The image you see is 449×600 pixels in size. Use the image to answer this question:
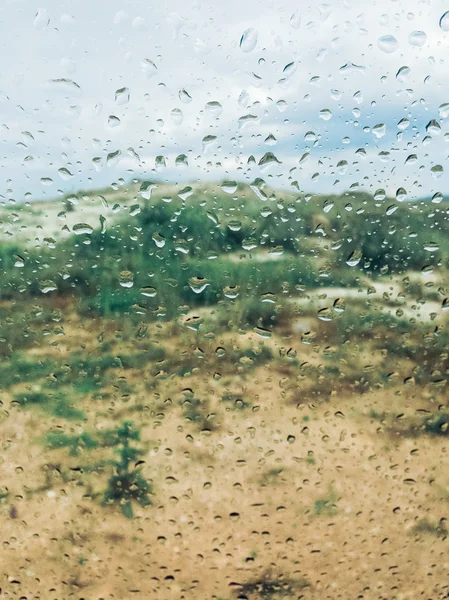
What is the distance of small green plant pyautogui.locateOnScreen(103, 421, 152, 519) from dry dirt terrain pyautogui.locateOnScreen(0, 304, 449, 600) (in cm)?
2

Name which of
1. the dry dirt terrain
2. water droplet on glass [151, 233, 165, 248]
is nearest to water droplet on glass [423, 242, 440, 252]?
the dry dirt terrain

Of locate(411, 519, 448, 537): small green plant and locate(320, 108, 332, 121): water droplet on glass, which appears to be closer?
locate(320, 108, 332, 121): water droplet on glass

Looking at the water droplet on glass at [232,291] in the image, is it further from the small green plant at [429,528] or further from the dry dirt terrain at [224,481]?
the small green plant at [429,528]

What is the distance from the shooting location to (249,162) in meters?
1.14

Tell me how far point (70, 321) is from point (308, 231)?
0.50 m

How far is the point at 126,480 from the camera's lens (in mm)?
1234

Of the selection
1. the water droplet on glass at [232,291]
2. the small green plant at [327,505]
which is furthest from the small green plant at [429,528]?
the water droplet on glass at [232,291]

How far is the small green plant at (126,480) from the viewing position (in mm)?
1229

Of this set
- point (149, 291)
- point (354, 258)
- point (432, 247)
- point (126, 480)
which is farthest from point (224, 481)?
point (432, 247)

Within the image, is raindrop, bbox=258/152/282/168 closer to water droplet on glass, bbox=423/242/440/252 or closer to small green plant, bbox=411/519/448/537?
water droplet on glass, bbox=423/242/440/252

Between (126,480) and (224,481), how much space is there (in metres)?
0.20

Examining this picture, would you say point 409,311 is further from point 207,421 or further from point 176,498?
point 176,498

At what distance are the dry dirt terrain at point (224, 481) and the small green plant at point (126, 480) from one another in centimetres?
2

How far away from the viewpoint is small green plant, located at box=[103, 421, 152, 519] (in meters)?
1.23
